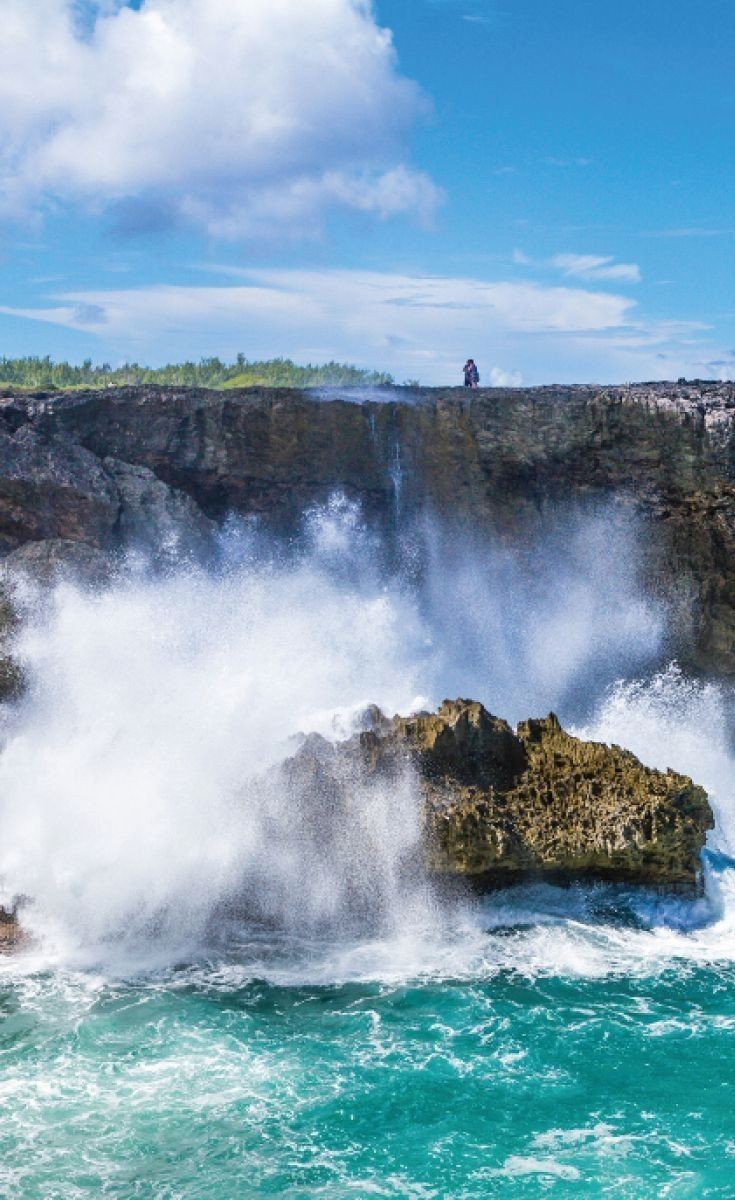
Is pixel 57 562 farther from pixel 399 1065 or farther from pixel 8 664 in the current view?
pixel 399 1065

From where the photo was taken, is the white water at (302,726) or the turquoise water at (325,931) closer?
the turquoise water at (325,931)

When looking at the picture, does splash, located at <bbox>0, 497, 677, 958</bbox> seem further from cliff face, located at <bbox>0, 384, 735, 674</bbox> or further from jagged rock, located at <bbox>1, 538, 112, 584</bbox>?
cliff face, located at <bbox>0, 384, 735, 674</bbox>

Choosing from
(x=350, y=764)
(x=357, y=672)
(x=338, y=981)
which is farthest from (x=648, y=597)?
(x=338, y=981)

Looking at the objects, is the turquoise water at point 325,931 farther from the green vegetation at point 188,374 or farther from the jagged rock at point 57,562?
the green vegetation at point 188,374

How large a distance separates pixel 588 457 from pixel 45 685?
511 inches

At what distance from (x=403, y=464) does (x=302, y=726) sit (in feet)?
27.2

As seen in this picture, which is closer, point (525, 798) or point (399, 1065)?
point (399, 1065)

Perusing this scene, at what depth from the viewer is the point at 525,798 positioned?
19.4 m

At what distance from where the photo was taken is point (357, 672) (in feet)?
84.8

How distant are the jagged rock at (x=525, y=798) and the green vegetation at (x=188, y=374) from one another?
2992 cm

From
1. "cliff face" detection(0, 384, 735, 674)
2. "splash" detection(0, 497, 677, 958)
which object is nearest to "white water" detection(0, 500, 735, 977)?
"splash" detection(0, 497, 677, 958)

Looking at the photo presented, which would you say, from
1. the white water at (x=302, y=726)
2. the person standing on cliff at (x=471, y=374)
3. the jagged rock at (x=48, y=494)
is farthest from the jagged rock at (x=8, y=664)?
the person standing on cliff at (x=471, y=374)

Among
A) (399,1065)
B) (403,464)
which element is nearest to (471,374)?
(403,464)

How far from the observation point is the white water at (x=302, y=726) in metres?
19.0
